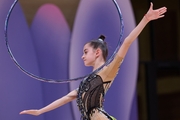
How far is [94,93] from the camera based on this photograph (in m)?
3.53

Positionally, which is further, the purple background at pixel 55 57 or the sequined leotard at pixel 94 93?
the purple background at pixel 55 57

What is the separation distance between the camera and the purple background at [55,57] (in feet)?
15.8

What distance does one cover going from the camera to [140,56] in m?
5.63

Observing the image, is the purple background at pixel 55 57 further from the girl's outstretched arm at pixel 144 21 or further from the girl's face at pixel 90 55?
the girl's outstretched arm at pixel 144 21

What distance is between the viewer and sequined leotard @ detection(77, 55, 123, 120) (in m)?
3.52

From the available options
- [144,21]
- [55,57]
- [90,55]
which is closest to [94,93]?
[90,55]

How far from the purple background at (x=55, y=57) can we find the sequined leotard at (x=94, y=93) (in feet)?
4.79

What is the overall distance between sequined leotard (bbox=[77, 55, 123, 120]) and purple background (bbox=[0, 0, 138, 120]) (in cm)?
146

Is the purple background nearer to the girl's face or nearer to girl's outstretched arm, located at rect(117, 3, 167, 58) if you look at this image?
the girl's face

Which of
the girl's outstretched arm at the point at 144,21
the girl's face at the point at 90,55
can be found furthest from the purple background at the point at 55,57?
the girl's outstretched arm at the point at 144,21

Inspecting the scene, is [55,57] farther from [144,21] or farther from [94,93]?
[144,21]

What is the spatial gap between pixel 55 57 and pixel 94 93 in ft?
5.21

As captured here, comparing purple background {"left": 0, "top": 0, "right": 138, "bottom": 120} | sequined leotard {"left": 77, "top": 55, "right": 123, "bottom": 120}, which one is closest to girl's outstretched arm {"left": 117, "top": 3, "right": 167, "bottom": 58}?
sequined leotard {"left": 77, "top": 55, "right": 123, "bottom": 120}

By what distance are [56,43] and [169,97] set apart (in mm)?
1975
